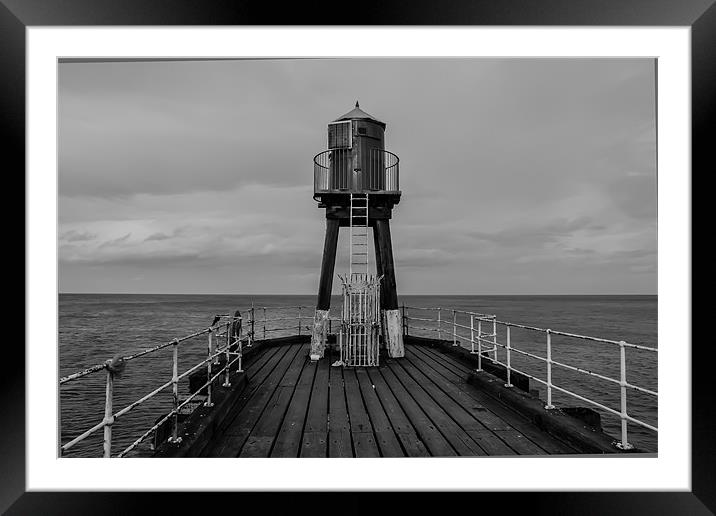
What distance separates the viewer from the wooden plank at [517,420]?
4.70m

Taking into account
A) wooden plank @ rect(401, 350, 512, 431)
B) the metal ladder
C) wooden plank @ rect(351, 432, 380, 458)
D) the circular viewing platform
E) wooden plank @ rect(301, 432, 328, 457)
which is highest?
the circular viewing platform

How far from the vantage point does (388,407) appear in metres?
6.33

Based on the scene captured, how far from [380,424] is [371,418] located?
10.5 inches

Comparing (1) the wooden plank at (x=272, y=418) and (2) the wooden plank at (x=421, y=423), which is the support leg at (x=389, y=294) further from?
(1) the wooden plank at (x=272, y=418)

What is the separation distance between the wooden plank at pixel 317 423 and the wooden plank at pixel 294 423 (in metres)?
0.07

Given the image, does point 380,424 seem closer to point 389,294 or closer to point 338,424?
point 338,424

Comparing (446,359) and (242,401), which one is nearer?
(242,401)

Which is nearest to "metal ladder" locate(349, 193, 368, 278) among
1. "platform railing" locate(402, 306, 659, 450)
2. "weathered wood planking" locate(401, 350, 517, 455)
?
"platform railing" locate(402, 306, 659, 450)

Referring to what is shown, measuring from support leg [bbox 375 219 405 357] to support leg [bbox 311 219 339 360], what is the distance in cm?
109

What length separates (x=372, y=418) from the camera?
5.80 metres

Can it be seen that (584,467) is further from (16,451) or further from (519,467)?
(16,451)

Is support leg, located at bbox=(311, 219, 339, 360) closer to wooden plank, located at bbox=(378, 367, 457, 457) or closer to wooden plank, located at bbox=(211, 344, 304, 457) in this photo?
wooden plank, located at bbox=(211, 344, 304, 457)

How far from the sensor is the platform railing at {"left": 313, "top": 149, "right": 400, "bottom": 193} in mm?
10609
